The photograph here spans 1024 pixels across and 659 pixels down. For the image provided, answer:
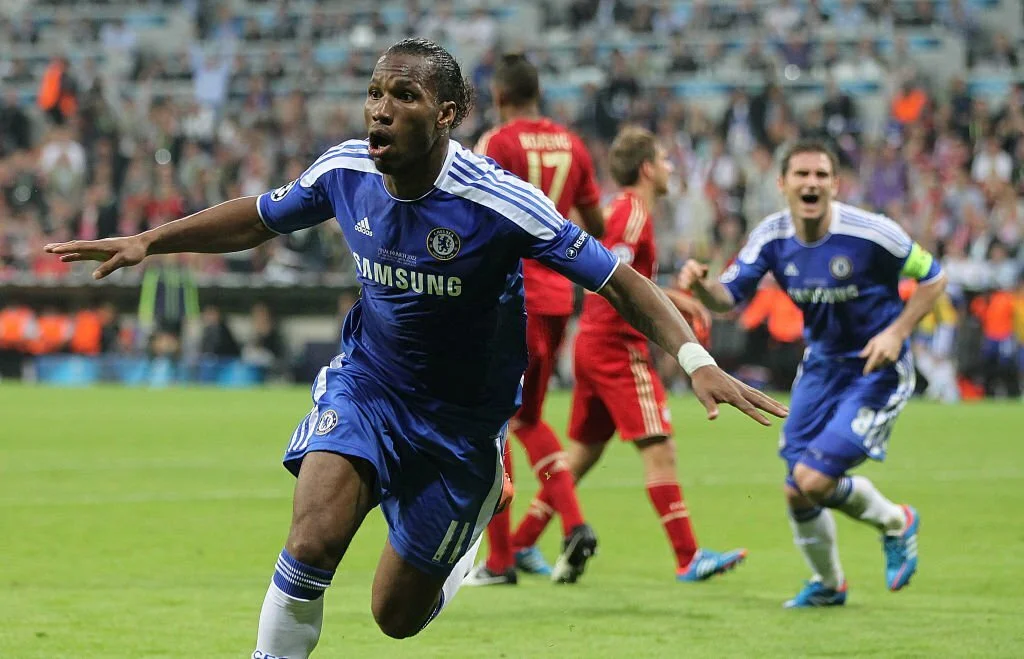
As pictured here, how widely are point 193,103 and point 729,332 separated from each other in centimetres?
1337

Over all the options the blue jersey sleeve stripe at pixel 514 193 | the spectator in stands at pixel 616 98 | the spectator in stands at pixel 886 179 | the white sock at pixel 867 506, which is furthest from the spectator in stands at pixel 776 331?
the blue jersey sleeve stripe at pixel 514 193

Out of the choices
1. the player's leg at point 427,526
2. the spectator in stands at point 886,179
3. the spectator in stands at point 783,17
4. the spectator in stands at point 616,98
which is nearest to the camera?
Result: the player's leg at point 427,526

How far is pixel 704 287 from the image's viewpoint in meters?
7.85

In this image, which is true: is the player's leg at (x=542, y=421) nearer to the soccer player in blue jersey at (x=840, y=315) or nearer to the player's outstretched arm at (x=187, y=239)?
the soccer player in blue jersey at (x=840, y=315)

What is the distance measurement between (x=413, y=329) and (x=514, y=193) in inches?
22.6

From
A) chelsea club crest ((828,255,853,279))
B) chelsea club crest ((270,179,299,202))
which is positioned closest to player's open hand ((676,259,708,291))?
chelsea club crest ((828,255,853,279))

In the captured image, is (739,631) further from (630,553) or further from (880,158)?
(880,158)

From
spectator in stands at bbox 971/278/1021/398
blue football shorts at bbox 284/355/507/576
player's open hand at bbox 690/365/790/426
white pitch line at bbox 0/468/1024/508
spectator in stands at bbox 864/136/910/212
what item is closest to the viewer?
player's open hand at bbox 690/365/790/426

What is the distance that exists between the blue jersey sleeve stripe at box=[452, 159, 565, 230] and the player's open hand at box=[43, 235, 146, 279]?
1.09m

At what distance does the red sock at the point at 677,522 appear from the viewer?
865 centimetres

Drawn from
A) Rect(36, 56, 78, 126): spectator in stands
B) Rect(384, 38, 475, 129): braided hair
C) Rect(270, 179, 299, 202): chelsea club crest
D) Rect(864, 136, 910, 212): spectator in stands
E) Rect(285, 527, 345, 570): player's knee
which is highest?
Rect(384, 38, 475, 129): braided hair

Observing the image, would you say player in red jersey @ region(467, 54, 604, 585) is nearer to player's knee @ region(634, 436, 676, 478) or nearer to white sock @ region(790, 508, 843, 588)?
player's knee @ region(634, 436, 676, 478)

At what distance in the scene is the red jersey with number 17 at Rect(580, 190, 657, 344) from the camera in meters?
8.99

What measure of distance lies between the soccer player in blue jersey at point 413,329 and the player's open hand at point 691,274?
2043 mm
